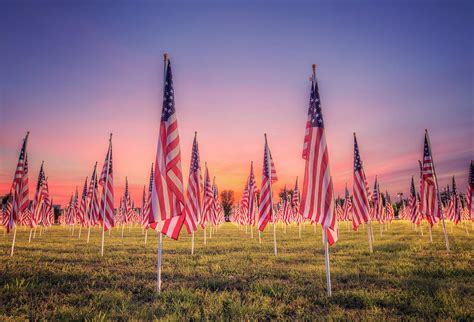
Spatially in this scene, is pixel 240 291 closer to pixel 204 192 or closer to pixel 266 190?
pixel 266 190

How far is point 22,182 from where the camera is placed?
1733 cm

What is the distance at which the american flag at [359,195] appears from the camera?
16.2 m

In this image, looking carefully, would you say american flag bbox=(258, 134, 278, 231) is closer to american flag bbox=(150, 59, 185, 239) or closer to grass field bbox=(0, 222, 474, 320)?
grass field bbox=(0, 222, 474, 320)

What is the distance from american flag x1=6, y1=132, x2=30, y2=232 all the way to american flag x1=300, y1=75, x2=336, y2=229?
17.5m

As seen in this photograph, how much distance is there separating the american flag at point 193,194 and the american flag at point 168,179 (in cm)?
689

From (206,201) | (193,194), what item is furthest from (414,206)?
(193,194)

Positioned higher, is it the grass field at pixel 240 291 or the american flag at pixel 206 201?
the american flag at pixel 206 201

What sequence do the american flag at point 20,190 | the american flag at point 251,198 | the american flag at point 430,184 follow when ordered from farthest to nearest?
the american flag at point 251,198
the american flag at point 430,184
the american flag at point 20,190

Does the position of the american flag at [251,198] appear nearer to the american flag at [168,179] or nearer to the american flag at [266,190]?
the american flag at [266,190]

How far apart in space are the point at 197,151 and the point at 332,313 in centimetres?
1430

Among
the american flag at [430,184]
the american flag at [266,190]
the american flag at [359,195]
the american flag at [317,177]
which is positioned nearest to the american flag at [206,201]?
the american flag at [266,190]

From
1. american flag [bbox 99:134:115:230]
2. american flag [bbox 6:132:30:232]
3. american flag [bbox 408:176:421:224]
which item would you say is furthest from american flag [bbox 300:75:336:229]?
american flag [bbox 408:176:421:224]

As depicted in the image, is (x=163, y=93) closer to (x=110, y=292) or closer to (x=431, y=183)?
(x=110, y=292)

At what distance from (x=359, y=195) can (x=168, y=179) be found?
40.6ft
